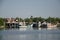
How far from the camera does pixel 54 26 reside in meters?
20.2

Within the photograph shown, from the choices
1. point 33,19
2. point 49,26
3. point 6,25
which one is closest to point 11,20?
point 6,25

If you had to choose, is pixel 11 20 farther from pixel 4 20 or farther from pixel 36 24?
pixel 36 24

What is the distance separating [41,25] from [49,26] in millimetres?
932

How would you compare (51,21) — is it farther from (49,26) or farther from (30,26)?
(30,26)

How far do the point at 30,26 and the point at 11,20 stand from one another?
83.5 inches

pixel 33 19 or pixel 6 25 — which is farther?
pixel 33 19

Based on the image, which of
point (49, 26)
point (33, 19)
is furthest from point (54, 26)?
point (33, 19)

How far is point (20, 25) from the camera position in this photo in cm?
2139

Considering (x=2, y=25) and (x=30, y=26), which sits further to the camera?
(x=30, y=26)

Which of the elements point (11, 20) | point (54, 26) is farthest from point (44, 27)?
point (11, 20)

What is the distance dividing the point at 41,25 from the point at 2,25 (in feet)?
14.0

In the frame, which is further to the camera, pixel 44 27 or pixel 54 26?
pixel 44 27

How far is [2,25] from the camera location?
19.3 metres

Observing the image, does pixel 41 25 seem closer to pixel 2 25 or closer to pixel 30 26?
pixel 30 26
